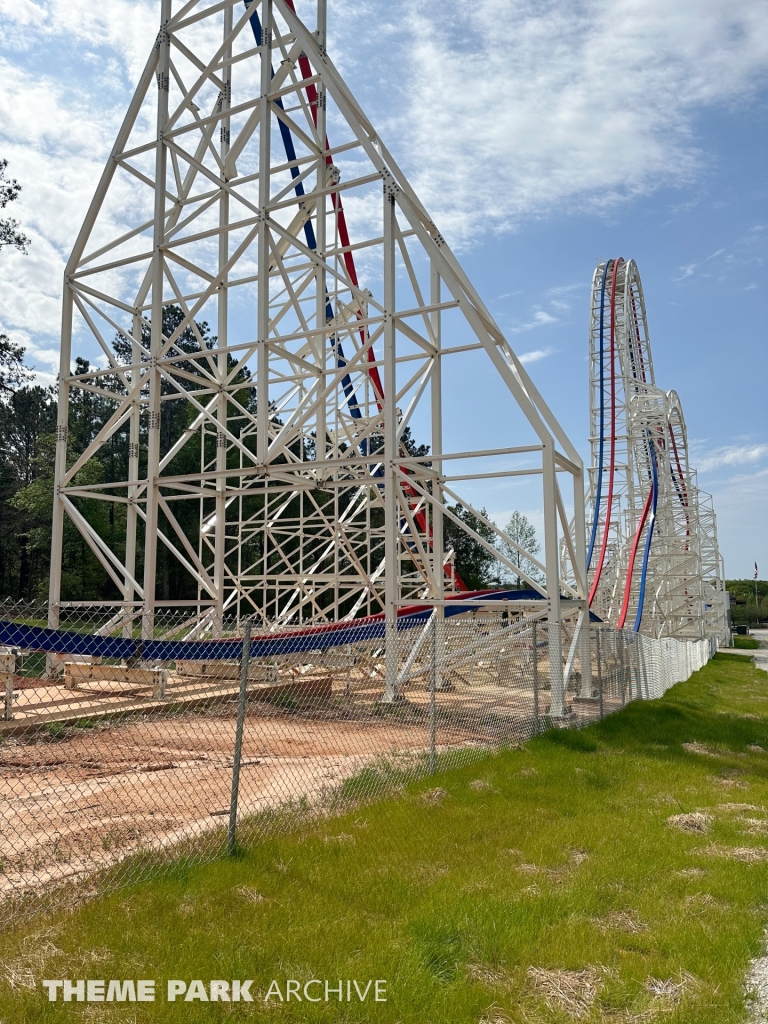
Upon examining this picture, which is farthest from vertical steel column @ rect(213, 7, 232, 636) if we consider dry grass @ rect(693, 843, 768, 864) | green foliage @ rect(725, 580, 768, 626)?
green foliage @ rect(725, 580, 768, 626)

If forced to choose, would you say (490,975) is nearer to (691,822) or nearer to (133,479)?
(691,822)

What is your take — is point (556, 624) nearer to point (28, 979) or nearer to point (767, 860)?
point (767, 860)

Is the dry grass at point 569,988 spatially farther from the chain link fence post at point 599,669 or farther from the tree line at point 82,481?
the tree line at point 82,481

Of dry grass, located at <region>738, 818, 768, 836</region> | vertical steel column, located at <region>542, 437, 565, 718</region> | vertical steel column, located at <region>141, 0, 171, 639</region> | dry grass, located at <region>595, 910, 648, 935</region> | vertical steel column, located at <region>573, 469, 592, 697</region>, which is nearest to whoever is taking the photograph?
dry grass, located at <region>595, 910, 648, 935</region>

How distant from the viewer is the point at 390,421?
12758 millimetres

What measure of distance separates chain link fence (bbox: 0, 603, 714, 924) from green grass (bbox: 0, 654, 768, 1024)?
0.47 meters

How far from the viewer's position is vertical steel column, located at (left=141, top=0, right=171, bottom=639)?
14.4 meters

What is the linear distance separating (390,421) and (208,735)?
5642mm

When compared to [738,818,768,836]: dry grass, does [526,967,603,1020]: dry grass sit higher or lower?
higher

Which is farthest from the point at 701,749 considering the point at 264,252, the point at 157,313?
the point at 157,313

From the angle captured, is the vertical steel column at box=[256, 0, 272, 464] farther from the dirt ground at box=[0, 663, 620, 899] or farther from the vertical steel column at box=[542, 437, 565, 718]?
the vertical steel column at box=[542, 437, 565, 718]

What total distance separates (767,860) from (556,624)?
5467 millimetres

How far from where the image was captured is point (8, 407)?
50031mm

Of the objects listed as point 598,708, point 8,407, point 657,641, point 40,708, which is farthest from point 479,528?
point 40,708
